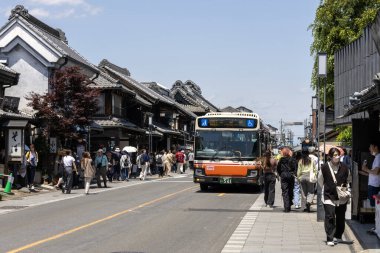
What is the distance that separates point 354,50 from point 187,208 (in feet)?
24.3

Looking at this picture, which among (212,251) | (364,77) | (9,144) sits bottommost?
(212,251)

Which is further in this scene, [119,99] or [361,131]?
[119,99]

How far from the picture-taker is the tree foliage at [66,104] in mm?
30562

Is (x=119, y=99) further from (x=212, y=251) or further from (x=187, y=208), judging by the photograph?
(x=212, y=251)

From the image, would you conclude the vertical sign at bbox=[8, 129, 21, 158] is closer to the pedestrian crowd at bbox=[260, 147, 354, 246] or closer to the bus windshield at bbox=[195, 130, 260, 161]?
the bus windshield at bbox=[195, 130, 260, 161]

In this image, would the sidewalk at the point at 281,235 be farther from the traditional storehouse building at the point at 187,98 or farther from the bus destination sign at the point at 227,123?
the traditional storehouse building at the point at 187,98

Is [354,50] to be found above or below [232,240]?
above

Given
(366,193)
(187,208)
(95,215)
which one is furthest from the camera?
(187,208)

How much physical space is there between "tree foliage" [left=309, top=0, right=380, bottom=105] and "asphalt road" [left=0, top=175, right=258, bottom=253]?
60.1 feet

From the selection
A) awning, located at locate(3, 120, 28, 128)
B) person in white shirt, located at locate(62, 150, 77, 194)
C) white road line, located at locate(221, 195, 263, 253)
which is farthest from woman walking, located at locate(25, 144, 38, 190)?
white road line, located at locate(221, 195, 263, 253)

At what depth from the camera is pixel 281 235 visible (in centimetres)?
1311

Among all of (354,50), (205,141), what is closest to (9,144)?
(205,141)

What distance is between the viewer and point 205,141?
2581 cm

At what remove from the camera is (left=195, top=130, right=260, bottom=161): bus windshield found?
25297 millimetres
